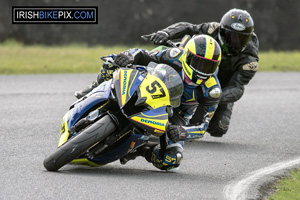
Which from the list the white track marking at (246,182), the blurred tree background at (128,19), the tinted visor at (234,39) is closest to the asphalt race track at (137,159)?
the white track marking at (246,182)

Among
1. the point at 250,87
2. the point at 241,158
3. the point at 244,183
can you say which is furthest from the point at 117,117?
the point at 250,87

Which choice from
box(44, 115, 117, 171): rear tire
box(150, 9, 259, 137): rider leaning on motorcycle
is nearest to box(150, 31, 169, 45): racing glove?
box(150, 9, 259, 137): rider leaning on motorcycle

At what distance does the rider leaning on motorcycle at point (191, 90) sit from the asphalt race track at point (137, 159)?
216 millimetres

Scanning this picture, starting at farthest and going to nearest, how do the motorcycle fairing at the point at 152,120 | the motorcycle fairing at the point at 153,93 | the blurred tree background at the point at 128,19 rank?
1. the blurred tree background at the point at 128,19
2. the motorcycle fairing at the point at 153,93
3. the motorcycle fairing at the point at 152,120

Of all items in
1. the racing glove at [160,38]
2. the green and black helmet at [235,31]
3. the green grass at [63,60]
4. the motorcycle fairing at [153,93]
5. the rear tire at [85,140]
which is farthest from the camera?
the green grass at [63,60]

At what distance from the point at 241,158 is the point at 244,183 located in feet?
4.88

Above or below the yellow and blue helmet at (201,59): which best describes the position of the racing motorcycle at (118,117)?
below

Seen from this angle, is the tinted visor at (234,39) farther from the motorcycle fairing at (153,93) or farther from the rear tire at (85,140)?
the rear tire at (85,140)

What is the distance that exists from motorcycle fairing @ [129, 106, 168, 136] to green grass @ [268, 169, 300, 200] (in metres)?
1.23

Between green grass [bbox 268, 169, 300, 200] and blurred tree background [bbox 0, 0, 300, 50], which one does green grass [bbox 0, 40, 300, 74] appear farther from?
green grass [bbox 268, 169, 300, 200]

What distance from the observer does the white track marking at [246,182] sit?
6094 mm

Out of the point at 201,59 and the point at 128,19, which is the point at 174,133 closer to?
the point at 201,59

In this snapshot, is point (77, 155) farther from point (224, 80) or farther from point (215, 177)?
point (224, 80)

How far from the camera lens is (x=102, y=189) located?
222 inches
